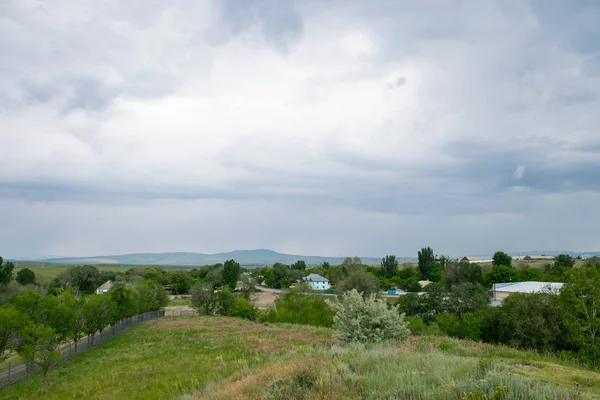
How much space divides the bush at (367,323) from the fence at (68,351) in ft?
67.6

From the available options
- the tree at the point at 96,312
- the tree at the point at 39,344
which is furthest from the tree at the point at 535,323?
the tree at the point at 96,312

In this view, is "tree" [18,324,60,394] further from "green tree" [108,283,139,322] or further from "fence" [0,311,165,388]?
"green tree" [108,283,139,322]

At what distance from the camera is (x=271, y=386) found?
959cm

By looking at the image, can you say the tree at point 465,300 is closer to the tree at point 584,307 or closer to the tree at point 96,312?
the tree at point 584,307

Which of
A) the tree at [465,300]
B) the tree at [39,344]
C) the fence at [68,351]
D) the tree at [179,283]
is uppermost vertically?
the tree at [39,344]

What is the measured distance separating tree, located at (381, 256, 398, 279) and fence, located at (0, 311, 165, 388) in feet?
323

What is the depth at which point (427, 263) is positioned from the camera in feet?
495

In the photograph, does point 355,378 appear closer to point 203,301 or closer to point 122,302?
point 122,302

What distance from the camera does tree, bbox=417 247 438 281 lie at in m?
150

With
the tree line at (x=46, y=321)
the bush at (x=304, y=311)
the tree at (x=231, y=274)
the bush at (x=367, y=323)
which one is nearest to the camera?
the bush at (x=367, y=323)

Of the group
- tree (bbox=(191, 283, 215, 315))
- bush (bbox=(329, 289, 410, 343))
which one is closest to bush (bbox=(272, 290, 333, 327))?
tree (bbox=(191, 283, 215, 315))

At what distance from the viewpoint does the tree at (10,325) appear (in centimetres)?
2473

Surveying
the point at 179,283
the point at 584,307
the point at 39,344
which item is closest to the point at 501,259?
the point at 179,283

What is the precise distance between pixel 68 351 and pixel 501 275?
354 ft
